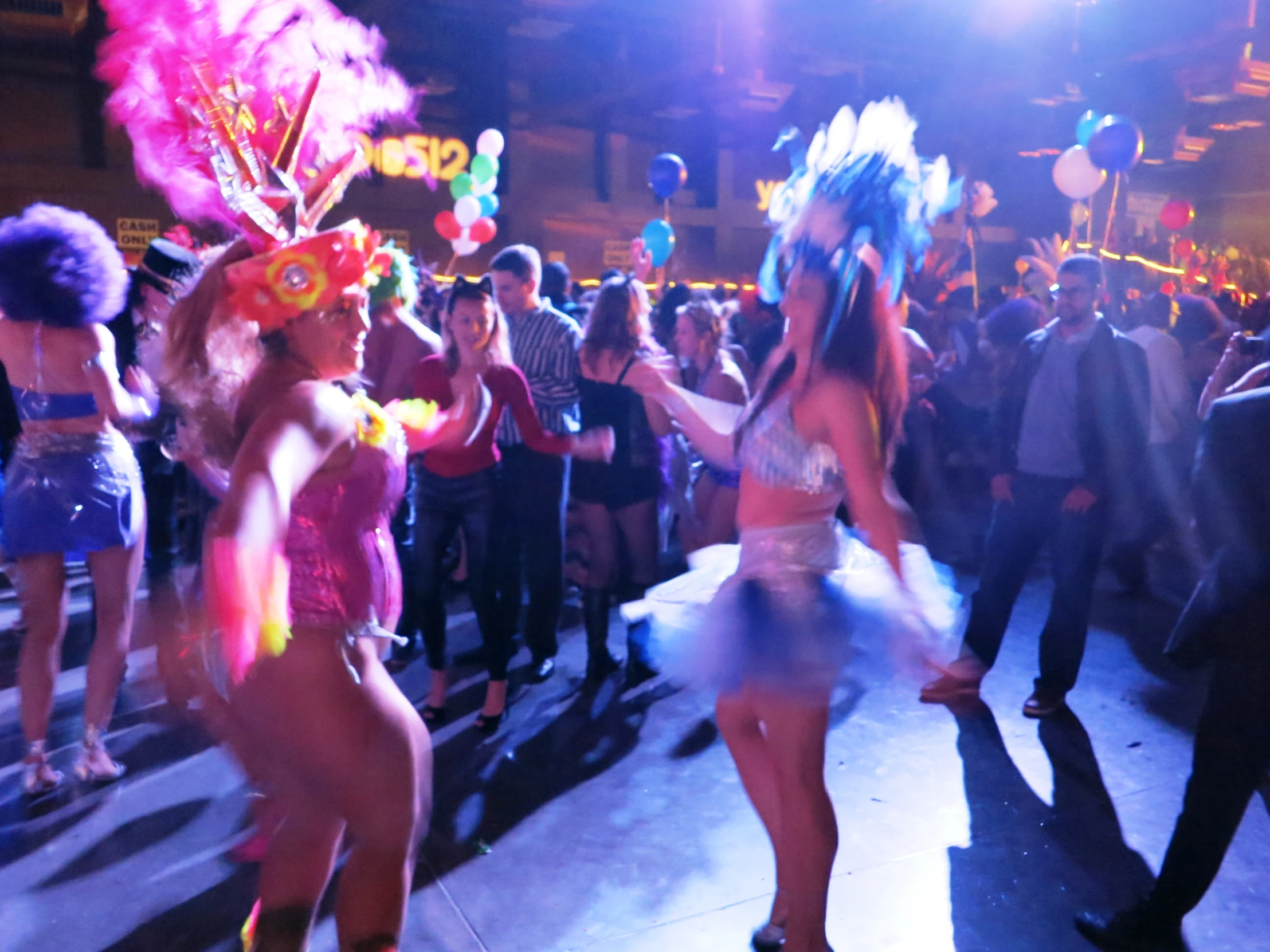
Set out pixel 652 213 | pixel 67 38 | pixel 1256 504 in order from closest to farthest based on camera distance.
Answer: pixel 1256 504 < pixel 67 38 < pixel 652 213

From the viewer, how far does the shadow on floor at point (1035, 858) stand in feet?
8.52

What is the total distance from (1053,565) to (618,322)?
208cm

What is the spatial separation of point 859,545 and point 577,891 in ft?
4.29

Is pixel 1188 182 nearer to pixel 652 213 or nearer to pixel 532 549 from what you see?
pixel 652 213

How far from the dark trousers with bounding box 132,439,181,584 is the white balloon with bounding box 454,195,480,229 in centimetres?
387

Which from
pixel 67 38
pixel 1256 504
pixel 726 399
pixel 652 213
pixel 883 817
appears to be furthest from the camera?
pixel 652 213

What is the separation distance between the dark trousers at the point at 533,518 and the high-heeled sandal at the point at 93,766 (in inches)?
59.8

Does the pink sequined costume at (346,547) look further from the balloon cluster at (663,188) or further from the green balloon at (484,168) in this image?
the balloon cluster at (663,188)

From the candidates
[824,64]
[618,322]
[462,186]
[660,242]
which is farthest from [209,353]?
[824,64]

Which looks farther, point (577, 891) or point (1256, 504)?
point (577, 891)

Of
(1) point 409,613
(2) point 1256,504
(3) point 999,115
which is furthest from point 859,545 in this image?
(3) point 999,115

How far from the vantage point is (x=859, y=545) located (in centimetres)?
236

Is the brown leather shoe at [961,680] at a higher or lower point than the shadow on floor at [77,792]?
higher

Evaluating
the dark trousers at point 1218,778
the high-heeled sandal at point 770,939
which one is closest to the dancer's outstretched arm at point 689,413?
the high-heeled sandal at point 770,939
